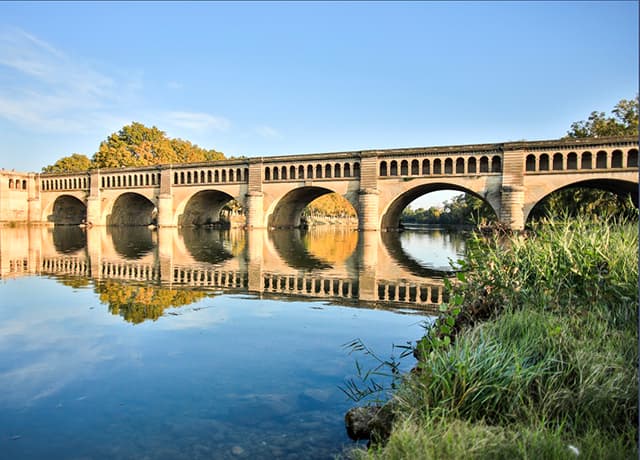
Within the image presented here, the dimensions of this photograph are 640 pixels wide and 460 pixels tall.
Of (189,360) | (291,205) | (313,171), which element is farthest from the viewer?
(291,205)

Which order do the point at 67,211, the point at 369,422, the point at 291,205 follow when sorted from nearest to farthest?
1. the point at 369,422
2. the point at 291,205
3. the point at 67,211

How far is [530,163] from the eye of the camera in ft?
134

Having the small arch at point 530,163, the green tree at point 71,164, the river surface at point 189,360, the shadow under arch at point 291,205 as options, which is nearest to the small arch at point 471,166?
the small arch at point 530,163

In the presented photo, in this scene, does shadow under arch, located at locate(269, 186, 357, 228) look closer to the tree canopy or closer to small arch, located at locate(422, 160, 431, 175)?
small arch, located at locate(422, 160, 431, 175)

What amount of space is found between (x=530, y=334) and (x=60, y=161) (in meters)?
108

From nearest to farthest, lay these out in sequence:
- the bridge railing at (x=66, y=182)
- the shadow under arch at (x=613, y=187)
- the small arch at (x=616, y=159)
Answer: the small arch at (x=616, y=159)
the shadow under arch at (x=613, y=187)
the bridge railing at (x=66, y=182)

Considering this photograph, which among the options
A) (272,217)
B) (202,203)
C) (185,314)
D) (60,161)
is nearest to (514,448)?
(185,314)

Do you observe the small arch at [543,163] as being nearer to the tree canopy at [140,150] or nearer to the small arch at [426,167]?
the small arch at [426,167]

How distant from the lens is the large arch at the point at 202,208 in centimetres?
6226

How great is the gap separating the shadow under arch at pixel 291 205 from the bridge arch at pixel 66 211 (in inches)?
1440

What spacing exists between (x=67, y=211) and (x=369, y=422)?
86.7m

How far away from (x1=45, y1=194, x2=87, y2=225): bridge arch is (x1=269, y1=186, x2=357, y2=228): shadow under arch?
36574mm

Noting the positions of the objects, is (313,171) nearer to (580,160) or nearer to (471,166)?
(471,166)

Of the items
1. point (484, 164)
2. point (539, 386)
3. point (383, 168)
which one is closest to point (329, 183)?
point (383, 168)
